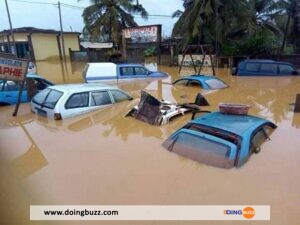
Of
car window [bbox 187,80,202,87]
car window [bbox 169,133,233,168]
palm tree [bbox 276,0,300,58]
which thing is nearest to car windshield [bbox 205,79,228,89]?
car window [bbox 187,80,202,87]

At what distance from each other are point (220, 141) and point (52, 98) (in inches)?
221

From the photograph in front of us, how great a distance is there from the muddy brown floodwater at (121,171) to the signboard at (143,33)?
63.7 ft

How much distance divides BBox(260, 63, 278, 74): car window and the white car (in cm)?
1120

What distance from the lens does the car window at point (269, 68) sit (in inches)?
679

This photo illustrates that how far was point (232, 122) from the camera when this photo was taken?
6828 mm

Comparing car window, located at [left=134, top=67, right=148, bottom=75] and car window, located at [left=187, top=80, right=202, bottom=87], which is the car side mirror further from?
car window, located at [left=134, top=67, right=148, bottom=75]

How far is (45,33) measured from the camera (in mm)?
34719

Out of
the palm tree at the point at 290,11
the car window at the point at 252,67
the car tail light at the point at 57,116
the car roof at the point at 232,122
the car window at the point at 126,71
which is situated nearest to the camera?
the car roof at the point at 232,122

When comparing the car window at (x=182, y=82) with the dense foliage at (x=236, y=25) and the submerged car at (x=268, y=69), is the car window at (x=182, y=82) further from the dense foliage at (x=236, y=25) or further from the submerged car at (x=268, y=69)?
the dense foliage at (x=236, y=25)

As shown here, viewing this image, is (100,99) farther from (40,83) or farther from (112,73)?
(112,73)

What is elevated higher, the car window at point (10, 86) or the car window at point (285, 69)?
the car window at point (10, 86)

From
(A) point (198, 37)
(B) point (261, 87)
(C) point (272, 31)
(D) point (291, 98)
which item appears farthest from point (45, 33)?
(D) point (291, 98)

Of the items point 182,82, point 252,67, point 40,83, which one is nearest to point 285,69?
point 252,67

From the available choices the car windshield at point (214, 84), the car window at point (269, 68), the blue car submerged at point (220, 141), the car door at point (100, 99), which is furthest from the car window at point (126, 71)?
the blue car submerged at point (220, 141)
